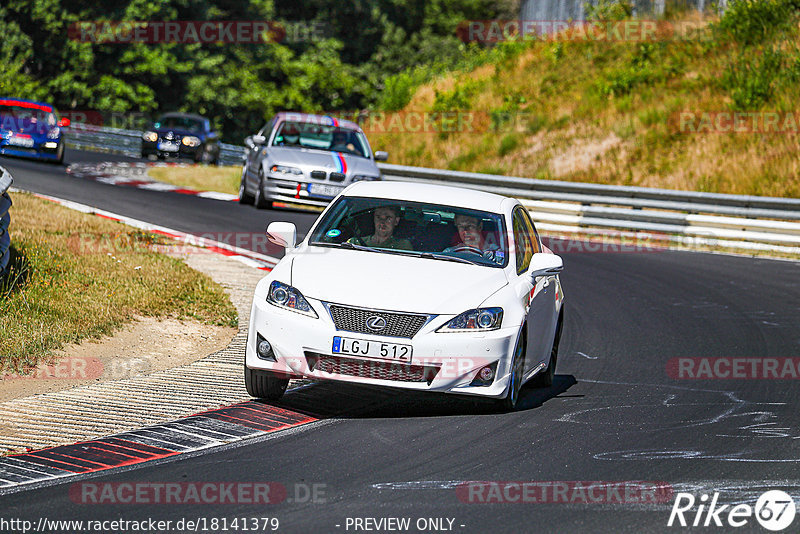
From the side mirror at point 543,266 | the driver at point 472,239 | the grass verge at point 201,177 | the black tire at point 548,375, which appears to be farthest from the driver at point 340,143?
the side mirror at point 543,266

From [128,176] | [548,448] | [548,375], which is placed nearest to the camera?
[548,448]

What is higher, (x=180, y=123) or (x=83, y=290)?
(x=180, y=123)

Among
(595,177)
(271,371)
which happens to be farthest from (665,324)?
(595,177)

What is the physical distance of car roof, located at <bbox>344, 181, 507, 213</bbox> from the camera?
907cm

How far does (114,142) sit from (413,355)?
3447 centimetres

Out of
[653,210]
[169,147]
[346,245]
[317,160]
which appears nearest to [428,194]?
[346,245]

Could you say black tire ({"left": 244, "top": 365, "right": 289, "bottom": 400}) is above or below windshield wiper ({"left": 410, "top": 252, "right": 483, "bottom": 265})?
below

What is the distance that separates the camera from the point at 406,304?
7582 millimetres

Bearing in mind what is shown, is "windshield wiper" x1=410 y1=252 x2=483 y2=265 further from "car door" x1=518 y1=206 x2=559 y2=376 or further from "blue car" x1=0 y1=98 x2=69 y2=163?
"blue car" x1=0 y1=98 x2=69 y2=163

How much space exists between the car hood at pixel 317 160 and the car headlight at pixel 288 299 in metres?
12.5

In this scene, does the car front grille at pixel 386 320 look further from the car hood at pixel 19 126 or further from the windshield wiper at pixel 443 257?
the car hood at pixel 19 126

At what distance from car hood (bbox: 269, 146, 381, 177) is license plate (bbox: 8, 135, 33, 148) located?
10.0 m

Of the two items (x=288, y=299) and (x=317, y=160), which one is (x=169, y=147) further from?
(x=288, y=299)

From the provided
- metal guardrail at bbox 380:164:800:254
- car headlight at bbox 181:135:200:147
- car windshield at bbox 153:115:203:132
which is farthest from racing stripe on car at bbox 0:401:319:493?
car windshield at bbox 153:115:203:132
